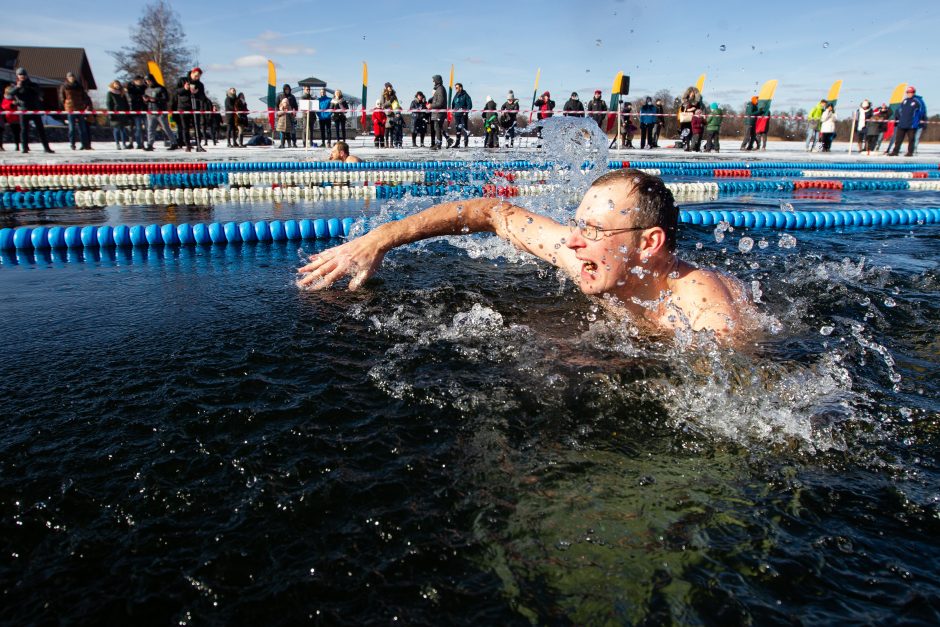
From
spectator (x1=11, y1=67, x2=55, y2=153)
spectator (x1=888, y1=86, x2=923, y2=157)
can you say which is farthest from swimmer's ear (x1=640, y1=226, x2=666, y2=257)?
spectator (x1=888, y1=86, x2=923, y2=157)

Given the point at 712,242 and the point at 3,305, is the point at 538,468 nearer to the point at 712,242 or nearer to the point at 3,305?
the point at 3,305

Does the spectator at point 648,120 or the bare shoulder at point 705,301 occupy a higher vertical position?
the spectator at point 648,120

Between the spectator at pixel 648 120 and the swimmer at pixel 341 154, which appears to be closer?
the swimmer at pixel 341 154

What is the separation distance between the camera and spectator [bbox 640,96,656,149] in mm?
19666

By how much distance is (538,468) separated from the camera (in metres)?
2.06

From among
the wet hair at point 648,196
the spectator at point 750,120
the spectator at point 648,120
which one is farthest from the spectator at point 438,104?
the wet hair at point 648,196

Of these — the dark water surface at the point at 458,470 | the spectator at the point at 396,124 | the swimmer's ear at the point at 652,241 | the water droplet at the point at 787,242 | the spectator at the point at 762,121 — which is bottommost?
the dark water surface at the point at 458,470

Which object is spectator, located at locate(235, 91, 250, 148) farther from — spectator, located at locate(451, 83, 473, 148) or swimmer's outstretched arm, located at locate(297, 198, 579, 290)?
swimmer's outstretched arm, located at locate(297, 198, 579, 290)

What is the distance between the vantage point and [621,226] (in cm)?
283

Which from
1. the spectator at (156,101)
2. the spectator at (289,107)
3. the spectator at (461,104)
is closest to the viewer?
the spectator at (156,101)

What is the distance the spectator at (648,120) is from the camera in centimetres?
1967

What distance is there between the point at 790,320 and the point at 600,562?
272 cm

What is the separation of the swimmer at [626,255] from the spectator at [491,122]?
15492 millimetres

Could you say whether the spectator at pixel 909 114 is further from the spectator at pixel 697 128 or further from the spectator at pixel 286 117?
the spectator at pixel 286 117
